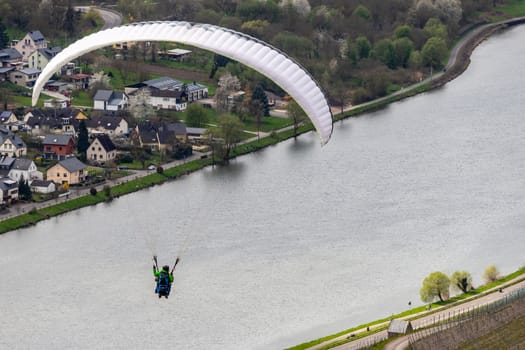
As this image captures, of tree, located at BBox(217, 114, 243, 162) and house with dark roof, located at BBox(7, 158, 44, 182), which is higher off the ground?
tree, located at BBox(217, 114, 243, 162)

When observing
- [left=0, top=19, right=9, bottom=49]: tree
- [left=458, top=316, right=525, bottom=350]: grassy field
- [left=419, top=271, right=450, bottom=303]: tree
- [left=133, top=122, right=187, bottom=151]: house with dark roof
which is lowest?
[left=458, top=316, right=525, bottom=350]: grassy field

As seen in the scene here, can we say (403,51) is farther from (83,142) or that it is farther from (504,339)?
(504,339)

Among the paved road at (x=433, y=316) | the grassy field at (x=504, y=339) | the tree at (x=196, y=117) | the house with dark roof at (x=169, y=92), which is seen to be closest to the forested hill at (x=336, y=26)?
the house with dark roof at (x=169, y=92)

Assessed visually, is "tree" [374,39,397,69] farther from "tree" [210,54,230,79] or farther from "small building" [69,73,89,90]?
"small building" [69,73,89,90]

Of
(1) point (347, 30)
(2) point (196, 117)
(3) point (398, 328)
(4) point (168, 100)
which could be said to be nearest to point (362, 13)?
(1) point (347, 30)

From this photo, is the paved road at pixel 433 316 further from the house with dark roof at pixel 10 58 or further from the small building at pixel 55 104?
the house with dark roof at pixel 10 58

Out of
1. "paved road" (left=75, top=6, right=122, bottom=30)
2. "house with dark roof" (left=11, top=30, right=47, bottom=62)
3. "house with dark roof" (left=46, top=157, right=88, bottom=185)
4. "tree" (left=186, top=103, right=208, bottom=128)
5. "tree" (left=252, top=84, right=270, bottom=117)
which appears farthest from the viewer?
"paved road" (left=75, top=6, right=122, bottom=30)

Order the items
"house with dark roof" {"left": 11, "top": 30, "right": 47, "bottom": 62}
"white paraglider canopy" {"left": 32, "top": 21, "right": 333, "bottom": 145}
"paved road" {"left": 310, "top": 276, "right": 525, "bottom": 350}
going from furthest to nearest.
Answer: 1. "house with dark roof" {"left": 11, "top": 30, "right": 47, "bottom": 62}
2. "paved road" {"left": 310, "top": 276, "right": 525, "bottom": 350}
3. "white paraglider canopy" {"left": 32, "top": 21, "right": 333, "bottom": 145}

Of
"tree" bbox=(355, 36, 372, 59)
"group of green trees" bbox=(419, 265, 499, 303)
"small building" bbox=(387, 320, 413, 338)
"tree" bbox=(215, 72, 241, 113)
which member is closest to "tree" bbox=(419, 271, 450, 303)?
"group of green trees" bbox=(419, 265, 499, 303)

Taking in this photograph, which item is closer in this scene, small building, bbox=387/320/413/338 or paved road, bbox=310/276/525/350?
paved road, bbox=310/276/525/350
